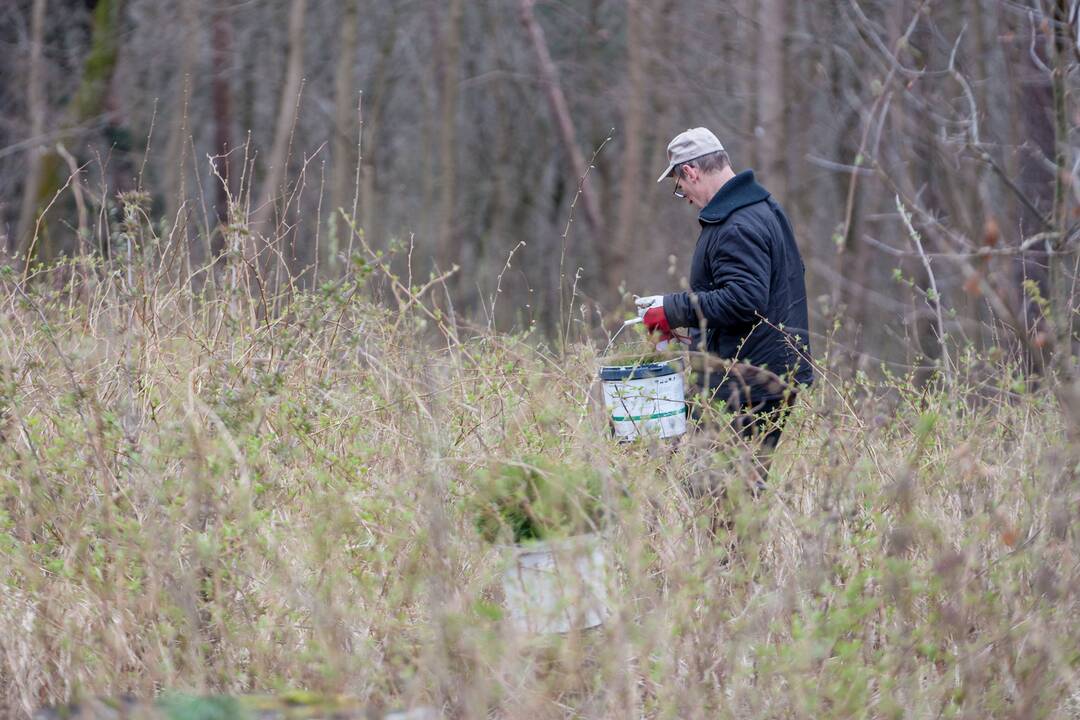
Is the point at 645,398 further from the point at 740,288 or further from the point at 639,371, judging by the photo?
the point at 740,288

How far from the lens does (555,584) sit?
3318 millimetres

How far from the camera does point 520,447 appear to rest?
172 inches

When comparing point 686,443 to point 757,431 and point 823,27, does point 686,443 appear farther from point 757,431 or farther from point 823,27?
point 823,27

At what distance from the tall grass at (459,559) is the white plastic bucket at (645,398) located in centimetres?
9

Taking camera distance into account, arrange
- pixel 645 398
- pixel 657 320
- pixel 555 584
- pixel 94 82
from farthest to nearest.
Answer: pixel 94 82
pixel 657 320
pixel 645 398
pixel 555 584

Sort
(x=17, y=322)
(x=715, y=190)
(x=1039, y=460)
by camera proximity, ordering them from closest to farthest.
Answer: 1. (x=1039, y=460)
2. (x=715, y=190)
3. (x=17, y=322)

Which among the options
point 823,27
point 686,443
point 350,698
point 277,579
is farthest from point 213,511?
point 823,27

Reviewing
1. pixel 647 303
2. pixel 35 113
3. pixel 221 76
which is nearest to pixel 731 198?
pixel 647 303

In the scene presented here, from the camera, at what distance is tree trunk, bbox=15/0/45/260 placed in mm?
14953

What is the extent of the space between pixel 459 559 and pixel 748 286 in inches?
60.6

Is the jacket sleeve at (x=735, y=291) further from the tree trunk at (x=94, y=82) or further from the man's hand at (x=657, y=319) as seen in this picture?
the tree trunk at (x=94, y=82)

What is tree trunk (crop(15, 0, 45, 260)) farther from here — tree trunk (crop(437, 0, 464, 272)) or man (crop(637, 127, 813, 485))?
man (crop(637, 127, 813, 485))

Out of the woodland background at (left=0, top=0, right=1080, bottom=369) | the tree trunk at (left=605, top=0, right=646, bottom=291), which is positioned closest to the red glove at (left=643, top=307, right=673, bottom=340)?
the woodland background at (left=0, top=0, right=1080, bottom=369)

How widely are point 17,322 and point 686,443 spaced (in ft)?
10.5
